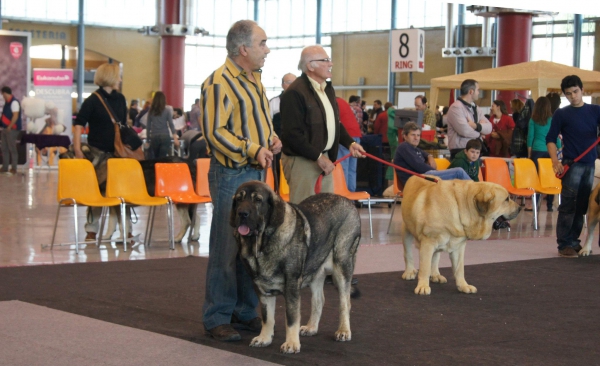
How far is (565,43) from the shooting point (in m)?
29.2

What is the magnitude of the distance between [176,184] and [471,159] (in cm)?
329

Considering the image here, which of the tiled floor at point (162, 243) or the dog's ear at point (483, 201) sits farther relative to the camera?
the tiled floor at point (162, 243)

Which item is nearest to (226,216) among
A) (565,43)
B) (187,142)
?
(187,142)

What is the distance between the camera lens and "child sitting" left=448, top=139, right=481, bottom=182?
30.4 ft

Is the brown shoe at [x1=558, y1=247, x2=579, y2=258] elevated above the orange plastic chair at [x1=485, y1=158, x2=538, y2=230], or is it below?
below

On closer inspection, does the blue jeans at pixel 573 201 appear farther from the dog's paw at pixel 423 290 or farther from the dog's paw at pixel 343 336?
the dog's paw at pixel 343 336

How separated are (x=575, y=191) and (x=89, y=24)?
97.3 ft

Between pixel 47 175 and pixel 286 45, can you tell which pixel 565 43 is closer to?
pixel 286 45

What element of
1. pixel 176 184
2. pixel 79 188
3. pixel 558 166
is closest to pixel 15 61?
pixel 176 184

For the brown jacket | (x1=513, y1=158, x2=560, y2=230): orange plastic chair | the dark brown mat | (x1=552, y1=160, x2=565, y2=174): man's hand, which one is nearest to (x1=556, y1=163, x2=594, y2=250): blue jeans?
(x1=552, y1=160, x2=565, y2=174): man's hand

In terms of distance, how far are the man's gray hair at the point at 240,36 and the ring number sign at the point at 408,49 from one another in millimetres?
10858

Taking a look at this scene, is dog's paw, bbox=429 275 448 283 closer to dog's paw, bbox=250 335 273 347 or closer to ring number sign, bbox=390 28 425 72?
dog's paw, bbox=250 335 273 347

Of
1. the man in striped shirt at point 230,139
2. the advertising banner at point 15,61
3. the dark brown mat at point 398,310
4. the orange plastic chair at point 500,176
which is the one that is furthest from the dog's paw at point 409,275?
the advertising banner at point 15,61

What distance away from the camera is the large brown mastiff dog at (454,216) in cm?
591
